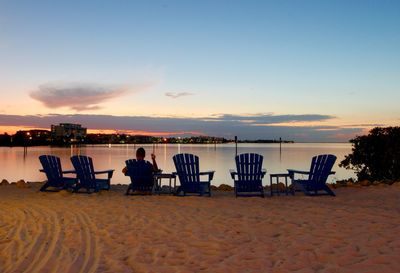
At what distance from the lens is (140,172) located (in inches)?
340

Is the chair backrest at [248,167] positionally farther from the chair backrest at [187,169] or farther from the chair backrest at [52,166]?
the chair backrest at [52,166]

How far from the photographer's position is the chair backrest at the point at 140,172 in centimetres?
858

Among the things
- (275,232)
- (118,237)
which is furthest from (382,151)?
(118,237)

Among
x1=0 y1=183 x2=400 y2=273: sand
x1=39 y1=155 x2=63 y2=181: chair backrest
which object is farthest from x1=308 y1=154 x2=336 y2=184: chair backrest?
x1=39 y1=155 x2=63 y2=181: chair backrest

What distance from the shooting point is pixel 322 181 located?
27.9ft

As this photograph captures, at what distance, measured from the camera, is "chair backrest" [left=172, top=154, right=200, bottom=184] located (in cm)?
848

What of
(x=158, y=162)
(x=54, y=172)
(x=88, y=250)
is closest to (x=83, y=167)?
(x=54, y=172)

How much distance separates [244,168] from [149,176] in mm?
1984

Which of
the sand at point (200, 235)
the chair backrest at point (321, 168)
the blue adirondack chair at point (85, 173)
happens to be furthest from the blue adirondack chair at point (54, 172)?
the chair backrest at point (321, 168)

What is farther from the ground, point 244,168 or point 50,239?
point 244,168

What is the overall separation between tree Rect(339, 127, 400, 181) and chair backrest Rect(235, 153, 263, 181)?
7403mm

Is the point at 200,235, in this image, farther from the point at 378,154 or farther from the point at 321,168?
the point at 378,154

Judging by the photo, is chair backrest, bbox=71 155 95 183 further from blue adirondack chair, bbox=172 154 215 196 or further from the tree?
the tree

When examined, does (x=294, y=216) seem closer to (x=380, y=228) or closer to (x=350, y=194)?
(x=380, y=228)
